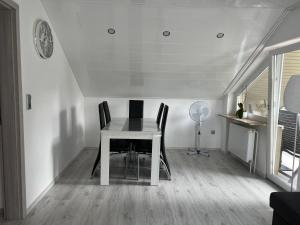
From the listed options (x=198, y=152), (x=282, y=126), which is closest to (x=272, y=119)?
(x=282, y=126)

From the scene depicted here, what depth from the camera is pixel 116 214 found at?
2.54 m

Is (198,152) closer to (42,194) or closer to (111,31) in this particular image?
(111,31)

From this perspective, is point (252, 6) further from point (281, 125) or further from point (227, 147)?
point (227, 147)

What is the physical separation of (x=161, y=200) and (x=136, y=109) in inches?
87.1

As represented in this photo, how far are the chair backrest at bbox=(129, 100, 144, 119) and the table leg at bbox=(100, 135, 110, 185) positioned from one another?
1.60m

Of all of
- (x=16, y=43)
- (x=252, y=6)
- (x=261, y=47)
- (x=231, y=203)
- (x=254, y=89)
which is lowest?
(x=231, y=203)

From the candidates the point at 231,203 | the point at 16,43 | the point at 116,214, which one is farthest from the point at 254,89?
the point at 16,43

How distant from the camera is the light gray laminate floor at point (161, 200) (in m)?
2.46

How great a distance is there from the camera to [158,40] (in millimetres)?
3580

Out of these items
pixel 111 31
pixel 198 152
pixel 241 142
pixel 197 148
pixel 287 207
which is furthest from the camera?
pixel 197 148

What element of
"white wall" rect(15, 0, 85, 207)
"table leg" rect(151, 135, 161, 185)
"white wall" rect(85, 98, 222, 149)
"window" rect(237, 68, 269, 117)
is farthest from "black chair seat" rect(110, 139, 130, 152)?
"window" rect(237, 68, 269, 117)

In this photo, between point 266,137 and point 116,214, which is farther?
point 266,137

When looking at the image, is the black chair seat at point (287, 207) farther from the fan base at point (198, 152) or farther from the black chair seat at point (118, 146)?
the fan base at point (198, 152)

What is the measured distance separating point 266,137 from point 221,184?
104 centimetres
